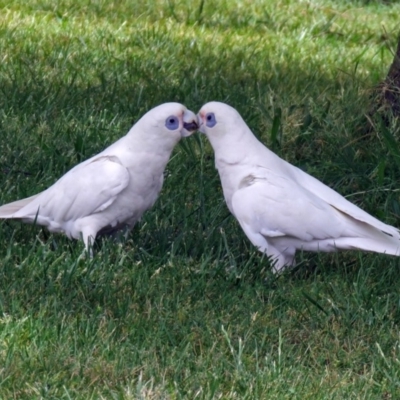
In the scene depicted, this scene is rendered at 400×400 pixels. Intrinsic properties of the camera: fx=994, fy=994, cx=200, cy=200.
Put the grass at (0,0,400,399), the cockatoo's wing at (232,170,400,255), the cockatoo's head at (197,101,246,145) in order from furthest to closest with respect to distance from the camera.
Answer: the cockatoo's head at (197,101,246,145) < the cockatoo's wing at (232,170,400,255) < the grass at (0,0,400,399)

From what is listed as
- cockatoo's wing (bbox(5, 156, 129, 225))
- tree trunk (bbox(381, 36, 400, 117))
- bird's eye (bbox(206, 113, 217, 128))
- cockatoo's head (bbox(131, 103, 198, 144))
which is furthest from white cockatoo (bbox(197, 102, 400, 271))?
tree trunk (bbox(381, 36, 400, 117))

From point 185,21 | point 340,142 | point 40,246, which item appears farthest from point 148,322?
point 185,21

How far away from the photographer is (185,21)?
7.54 meters

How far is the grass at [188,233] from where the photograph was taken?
10.2 feet

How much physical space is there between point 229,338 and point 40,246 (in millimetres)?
953

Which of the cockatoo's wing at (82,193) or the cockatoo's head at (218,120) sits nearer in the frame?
the cockatoo's wing at (82,193)

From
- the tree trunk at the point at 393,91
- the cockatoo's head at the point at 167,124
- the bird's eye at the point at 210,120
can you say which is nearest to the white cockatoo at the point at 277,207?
the bird's eye at the point at 210,120

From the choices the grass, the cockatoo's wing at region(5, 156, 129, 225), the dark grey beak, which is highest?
the dark grey beak

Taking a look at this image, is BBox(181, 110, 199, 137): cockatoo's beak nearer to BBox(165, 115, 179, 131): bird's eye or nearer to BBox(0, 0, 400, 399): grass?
BBox(165, 115, 179, 131): bird's eye

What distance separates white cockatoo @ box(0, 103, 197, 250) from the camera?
394 cm

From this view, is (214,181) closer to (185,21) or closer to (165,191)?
(165,191)

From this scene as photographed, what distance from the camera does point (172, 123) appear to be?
156 inches

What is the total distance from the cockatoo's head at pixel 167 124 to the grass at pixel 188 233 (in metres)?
0.46

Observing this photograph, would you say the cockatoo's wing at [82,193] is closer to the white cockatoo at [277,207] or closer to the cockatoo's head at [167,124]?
the cockatoo's head at [167,124]
